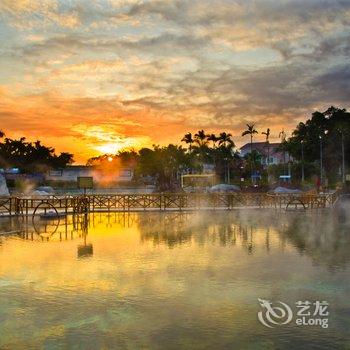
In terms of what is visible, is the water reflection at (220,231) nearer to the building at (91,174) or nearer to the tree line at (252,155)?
the tree line at (252,155)

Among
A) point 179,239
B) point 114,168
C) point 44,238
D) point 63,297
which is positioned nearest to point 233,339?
point 63,297

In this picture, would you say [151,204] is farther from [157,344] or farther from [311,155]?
[311,155]

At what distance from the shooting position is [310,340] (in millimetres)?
7406

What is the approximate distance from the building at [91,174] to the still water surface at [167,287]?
2727 inches

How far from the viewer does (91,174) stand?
90438mm

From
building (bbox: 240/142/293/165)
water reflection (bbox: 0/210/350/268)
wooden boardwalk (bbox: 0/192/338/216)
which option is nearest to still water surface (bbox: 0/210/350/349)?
water reflection (bbox: 0/210/350/268)

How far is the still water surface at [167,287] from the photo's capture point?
763cm

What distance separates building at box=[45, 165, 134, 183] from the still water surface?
69.3 metres

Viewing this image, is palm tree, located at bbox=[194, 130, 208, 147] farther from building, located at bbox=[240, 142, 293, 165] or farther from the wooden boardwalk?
the wooden boardwalk

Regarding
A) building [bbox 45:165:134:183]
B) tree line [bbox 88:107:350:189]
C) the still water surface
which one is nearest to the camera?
the still water surface

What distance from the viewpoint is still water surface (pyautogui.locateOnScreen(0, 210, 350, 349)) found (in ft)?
25.0

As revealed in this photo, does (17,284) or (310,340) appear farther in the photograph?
(17,284)

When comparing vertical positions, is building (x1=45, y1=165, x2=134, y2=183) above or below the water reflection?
above

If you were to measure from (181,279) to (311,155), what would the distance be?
228ft
